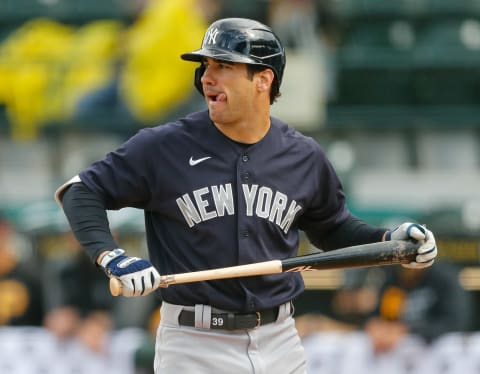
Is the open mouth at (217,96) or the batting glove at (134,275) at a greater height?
the open mouth at (217,96)

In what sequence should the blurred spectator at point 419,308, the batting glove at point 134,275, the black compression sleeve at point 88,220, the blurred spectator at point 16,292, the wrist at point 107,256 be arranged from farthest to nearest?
the blurred spectator at point 16,292, the blurred spectator at point 419,308, the black compression sleeve at point 88,220, the wrist at point 107,256, the batting glove at point 134,275

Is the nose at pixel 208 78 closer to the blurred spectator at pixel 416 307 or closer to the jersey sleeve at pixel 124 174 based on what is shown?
the jersey sleeve at pixel 124 174

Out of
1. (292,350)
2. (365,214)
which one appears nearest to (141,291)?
(292,350)

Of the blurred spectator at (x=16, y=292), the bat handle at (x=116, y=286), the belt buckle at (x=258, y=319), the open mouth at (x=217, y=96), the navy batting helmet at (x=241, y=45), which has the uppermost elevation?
the navy batting helmet at (x=241, y=45)

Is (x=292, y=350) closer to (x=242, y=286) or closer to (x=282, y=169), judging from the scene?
(x=242, y=286)

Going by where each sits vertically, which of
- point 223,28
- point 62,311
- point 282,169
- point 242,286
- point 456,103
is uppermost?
point 223,28

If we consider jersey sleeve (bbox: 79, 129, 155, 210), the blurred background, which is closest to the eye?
jersey sleeve (bbox: 79, 129, 155, 210)

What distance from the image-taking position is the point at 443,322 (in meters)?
6.30

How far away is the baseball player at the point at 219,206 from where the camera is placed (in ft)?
11.9

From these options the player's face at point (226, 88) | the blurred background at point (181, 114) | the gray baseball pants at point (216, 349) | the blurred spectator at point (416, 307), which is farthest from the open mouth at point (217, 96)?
the blurred background at point (181, 114)

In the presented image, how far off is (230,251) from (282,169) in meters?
0.34

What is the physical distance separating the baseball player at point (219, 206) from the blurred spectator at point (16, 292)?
375 cm

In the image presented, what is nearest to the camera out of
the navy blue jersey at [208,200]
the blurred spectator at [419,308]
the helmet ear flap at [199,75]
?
the navy blue jersey at [208,200]

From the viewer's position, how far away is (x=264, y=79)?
12.4 ft
